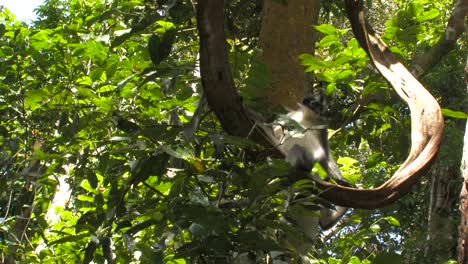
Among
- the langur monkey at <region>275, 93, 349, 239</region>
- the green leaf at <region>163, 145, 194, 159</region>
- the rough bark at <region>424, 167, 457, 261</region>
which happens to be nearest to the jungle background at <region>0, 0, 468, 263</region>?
the green leaf at <region>163, 145, 194, 159</region>

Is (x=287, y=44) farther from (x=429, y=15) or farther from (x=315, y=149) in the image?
(x=315, y=149)

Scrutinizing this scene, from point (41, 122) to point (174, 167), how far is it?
1.70 m

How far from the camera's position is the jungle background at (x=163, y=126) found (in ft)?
5.36

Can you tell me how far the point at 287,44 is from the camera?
2.52 metres

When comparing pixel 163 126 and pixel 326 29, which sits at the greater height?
pixel 326 29

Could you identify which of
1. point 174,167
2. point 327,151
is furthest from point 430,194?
point 174,167

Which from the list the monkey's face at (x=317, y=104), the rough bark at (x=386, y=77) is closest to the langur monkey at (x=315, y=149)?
the monkey's face at (x=317, y=104)

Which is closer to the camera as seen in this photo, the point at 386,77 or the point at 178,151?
the point at 178,151

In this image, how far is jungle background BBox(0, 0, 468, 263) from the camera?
163 cm

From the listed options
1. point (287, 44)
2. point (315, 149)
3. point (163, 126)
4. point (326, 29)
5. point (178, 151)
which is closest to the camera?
point (178, 151)

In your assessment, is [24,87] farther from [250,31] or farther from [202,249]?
[202,249]

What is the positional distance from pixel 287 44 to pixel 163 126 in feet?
3.21

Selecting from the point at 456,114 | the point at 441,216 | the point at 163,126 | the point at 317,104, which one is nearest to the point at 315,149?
the point at 317,104

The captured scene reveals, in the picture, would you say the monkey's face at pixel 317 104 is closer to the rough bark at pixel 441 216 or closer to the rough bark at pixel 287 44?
the rough bark at pixel 287 44
